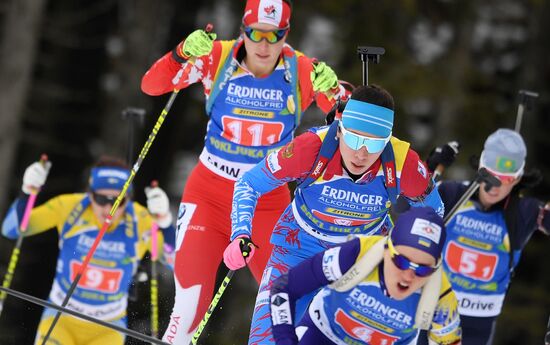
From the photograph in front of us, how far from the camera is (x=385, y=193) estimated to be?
644 cm

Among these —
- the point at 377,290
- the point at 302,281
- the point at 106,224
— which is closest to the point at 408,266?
the point at 377,290

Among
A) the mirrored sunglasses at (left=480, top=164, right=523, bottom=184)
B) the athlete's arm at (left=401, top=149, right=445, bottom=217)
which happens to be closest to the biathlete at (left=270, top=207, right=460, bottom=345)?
the athlete's arm at (left=401, top=149, right=445, bottom=217)

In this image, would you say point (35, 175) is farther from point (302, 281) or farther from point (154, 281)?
point (302, 281)

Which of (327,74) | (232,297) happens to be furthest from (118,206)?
(232,297)

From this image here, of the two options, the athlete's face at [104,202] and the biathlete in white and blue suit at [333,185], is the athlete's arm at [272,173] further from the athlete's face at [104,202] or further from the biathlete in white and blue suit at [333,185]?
the athlete's face at [104,202]

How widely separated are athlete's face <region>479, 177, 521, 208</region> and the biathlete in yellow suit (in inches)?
85.2

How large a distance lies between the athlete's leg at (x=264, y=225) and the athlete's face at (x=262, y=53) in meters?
0.72

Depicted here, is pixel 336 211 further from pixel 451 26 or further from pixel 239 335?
pixel 451 26

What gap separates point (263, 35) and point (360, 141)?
50.1 inches

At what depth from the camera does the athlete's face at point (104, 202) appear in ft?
29.0

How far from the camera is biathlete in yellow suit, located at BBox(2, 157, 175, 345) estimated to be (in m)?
8.85

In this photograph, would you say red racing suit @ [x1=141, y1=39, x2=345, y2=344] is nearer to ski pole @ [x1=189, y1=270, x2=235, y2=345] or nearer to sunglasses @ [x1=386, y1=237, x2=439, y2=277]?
ski pole @ [x1=189, y1=270, x2=235, y2=345]

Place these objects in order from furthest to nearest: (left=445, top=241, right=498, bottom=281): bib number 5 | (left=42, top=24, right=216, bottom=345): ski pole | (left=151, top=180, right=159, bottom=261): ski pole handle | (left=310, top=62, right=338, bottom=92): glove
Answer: (left=151, top=180, right=159, bottom=261): ski pole handle → (left=445, top=241, right=498, bottom=281): bib number 5 → (left=42, top=24, right=216, bottom=345): ski pole → (left=310, top=62, right=338, bottom=92): glove

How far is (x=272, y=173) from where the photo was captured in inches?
249
